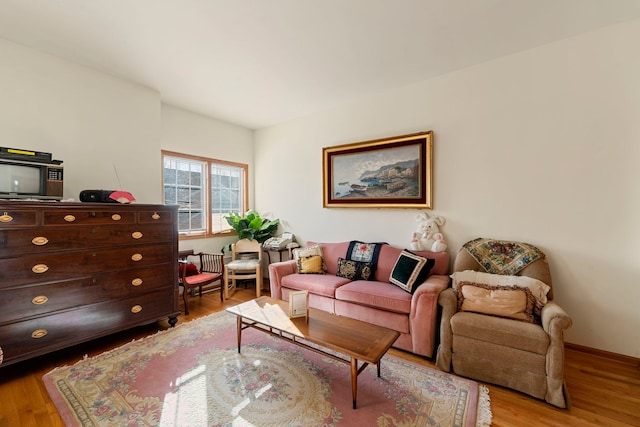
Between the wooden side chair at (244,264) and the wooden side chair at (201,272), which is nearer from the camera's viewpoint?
the wooden side chair at (201,272)

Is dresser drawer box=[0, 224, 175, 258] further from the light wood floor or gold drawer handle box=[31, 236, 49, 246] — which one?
the light wood floor

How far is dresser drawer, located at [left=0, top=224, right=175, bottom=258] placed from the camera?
2.11 metres

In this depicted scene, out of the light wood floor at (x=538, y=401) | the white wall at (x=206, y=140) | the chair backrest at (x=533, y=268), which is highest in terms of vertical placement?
the white wall at (x=206, y=140)

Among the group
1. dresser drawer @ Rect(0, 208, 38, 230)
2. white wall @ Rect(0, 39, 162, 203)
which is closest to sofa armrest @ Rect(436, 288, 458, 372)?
dresser drawer @ Rect(0, 208, 38, 230)

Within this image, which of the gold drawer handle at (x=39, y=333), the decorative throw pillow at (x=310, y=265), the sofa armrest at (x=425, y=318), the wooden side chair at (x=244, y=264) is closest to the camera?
the gold drawer handle at (x=39, y=333)

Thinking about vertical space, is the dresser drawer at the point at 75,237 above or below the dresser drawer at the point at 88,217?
below

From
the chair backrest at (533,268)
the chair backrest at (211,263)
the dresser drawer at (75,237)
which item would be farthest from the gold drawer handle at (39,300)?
the chair backrest at (533,268)

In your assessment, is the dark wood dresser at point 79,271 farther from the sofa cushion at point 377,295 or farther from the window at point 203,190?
the sofa cushion at point 377,295

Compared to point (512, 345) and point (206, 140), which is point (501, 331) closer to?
point (512, 345)

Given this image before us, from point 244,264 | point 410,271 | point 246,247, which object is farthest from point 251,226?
point 410,271

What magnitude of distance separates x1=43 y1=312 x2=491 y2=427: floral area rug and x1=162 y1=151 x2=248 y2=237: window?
7.07ft

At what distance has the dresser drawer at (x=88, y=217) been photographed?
89.5 inches

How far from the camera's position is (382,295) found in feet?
9.00

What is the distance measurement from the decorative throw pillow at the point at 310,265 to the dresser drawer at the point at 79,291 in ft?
4.95
